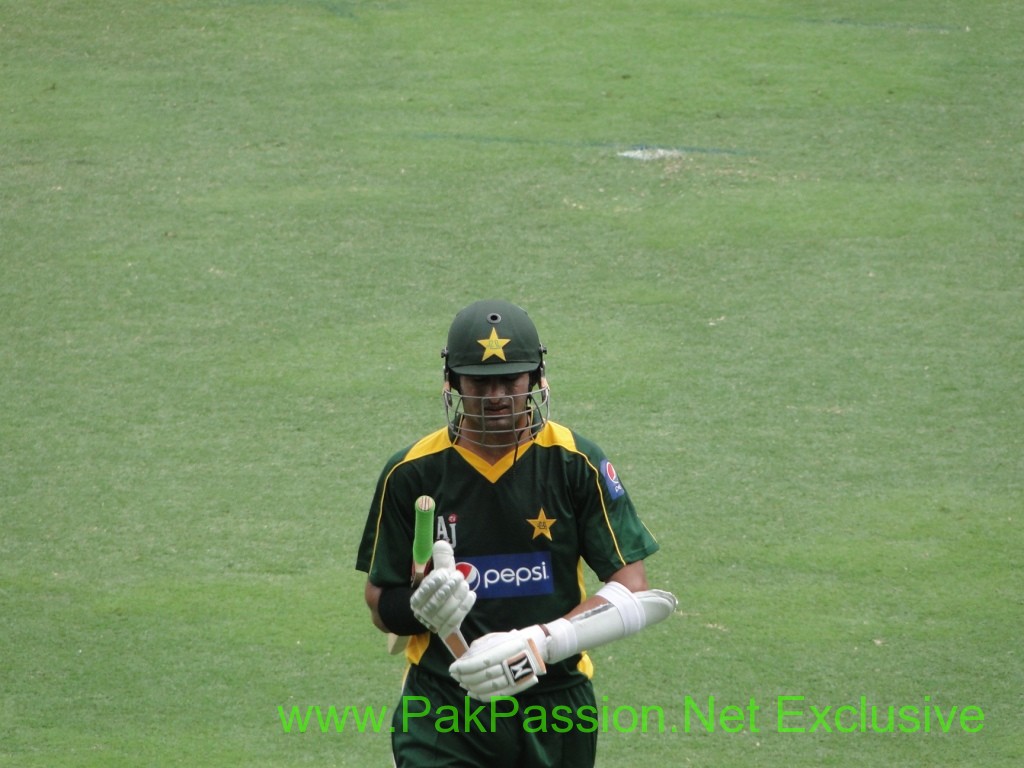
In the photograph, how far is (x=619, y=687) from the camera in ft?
17.3

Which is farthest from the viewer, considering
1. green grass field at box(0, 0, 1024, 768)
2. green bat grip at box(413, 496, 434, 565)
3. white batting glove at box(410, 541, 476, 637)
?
green grass field at box(0, 0, 1024, 768)

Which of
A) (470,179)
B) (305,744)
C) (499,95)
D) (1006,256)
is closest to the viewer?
(305,744)

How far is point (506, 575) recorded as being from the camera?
3.61 m

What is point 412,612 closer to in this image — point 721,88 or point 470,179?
point 470,179

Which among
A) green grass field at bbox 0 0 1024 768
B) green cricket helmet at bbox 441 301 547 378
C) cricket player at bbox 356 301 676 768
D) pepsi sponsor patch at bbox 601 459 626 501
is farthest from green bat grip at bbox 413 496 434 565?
green grass field at bbox 0 0 1024 768

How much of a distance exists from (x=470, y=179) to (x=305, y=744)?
534 centimetres

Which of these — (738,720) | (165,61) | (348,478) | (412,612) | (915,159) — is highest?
(165,61)

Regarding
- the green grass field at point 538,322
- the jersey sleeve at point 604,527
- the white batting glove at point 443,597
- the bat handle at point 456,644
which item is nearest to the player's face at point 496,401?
the jersey sleeve at point 604,527

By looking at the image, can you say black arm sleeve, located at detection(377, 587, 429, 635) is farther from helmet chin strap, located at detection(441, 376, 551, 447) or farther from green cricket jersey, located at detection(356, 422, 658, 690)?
helmet chin strap, located at detection(441, 376, 551, 447)

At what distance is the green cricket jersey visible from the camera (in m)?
3.61

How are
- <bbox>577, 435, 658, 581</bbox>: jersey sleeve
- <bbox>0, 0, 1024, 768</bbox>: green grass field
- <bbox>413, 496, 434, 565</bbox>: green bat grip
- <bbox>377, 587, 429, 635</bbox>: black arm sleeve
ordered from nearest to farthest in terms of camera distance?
<bbox>413, 496, 434, 565</bbox>: green bat grip → <bbox>377, 587, 429, 635</bbox>: black arm sleeve → <bbox>577, 435, 658, 581</bbox>: jersey sleeve → <bbox>0, 0, 1024, 768</bbox>: green grass field

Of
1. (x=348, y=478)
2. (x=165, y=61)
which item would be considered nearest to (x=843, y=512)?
(x=348, y=478)

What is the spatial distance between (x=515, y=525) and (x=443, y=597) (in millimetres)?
387

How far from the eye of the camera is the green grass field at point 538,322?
5363 millimetres
